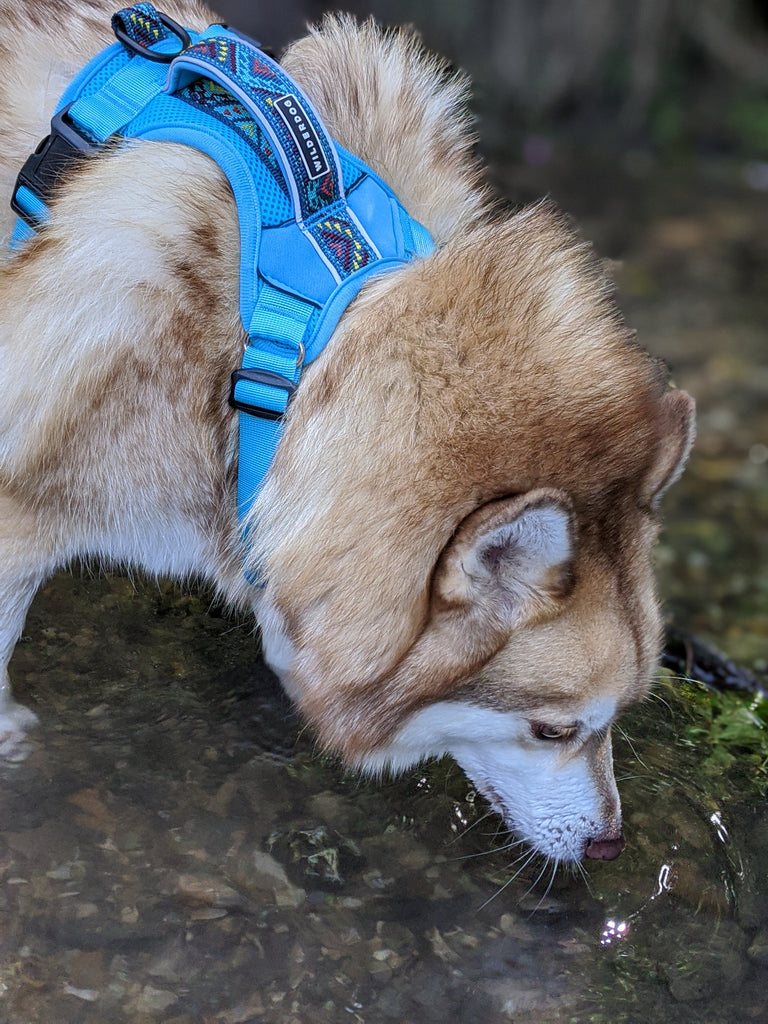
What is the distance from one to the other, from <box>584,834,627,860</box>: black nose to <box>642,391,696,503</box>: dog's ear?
90cm

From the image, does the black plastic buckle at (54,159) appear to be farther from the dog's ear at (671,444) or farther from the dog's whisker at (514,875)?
the dog's whisker at (514,875)

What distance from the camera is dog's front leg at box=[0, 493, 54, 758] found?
267 cm

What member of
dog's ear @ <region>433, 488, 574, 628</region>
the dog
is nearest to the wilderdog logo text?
the dog

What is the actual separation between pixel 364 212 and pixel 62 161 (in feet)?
2.38

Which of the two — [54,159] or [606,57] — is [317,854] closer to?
[54,159]

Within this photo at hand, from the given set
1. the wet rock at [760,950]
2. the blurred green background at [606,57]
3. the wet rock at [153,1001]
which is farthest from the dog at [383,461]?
the blurred green background at [606,57]

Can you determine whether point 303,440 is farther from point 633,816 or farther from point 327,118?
point 633,816

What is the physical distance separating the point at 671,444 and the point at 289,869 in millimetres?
1392

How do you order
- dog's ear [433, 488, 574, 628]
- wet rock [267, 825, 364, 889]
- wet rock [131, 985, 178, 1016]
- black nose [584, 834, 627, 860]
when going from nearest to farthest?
dog's ear [433, 488, 574, 628] → wet rock [131, 985, 178, 1016] → wet rock [267, 825, 364, 889] → black nose [584, 834, 627, 860]

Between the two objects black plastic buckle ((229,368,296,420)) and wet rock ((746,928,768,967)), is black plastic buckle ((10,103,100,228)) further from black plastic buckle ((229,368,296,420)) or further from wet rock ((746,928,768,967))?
wet rock ((746,928,768,967))

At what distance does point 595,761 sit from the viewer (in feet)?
9.26

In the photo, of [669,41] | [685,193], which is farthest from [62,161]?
[669,41]

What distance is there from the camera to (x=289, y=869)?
107 inches

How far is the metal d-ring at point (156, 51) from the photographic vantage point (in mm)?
2678
